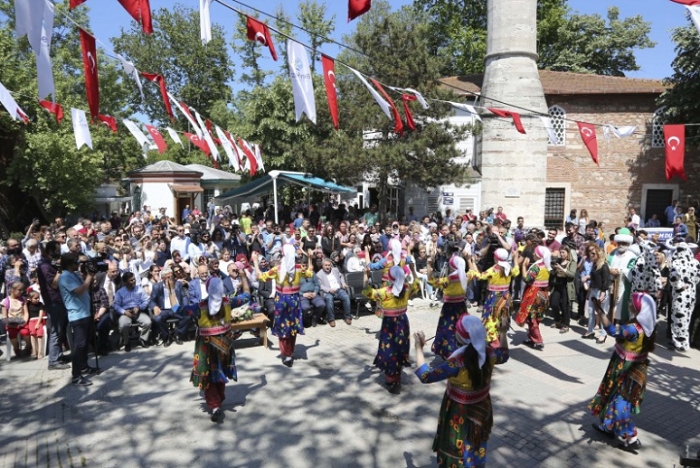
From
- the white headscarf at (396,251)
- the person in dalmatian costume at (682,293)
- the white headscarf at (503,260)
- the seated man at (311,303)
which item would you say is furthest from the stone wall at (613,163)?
the white headscarf at (396,251)

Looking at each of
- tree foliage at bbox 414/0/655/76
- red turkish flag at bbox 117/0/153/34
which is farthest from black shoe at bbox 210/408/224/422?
tree foliage at bbox 414/0/655/76

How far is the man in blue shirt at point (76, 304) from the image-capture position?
21.7ft

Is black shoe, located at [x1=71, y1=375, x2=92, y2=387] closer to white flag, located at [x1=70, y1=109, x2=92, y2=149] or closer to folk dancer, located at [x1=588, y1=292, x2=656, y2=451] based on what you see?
white flag, located at [x1=70, y1=109, x2=92, y2=149]

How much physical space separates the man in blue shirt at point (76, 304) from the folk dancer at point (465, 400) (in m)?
4.91

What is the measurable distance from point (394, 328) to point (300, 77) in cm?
422

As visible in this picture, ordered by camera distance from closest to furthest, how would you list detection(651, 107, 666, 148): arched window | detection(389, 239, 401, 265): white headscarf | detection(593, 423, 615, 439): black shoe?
detection(593, 423, 615, 439): black shoe → detection(389, 239, 401, 265): white headscarf → detection(651, 107, 666, 148): arched window

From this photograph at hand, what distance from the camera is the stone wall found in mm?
22844

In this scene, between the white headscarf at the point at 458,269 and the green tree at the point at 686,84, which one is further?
the green tree at the point at 686,84

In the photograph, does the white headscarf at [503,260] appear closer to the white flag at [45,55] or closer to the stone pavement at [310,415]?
the stone pavement at [310,415]

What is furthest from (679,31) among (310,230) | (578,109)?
(310,230)

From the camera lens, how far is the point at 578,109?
75.5ft

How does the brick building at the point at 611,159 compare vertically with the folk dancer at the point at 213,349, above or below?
above

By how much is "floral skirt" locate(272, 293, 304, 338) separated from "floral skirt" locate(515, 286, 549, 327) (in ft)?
12.5

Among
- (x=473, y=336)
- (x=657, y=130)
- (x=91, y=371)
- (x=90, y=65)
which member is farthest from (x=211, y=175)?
(x=473, y=336)
